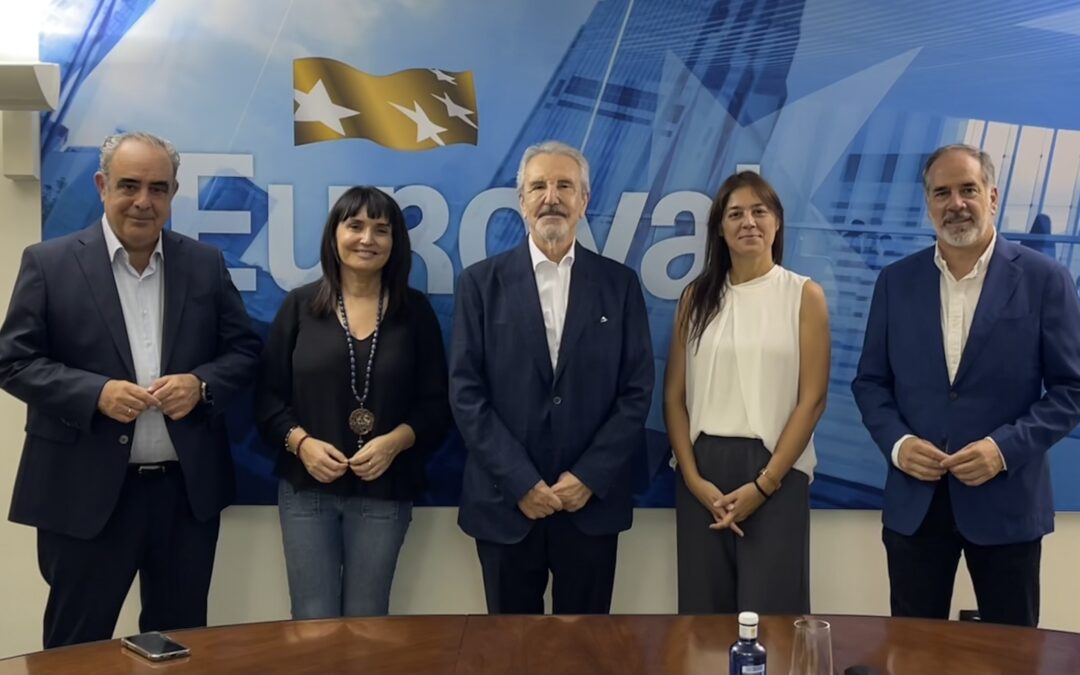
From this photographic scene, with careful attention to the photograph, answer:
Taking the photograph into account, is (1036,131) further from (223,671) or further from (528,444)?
(223,671)

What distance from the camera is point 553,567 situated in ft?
9.96

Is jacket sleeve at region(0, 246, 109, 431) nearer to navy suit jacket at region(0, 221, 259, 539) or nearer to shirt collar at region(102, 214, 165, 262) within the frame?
navy suit jacket at region(0, 221, 259, 539)

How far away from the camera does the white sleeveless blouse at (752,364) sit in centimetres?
301

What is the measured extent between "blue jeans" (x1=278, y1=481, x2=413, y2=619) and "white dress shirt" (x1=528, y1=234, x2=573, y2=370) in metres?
0.82

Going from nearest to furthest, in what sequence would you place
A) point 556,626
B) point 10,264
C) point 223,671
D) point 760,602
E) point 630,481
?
point 223,671 → point 556,626 → point 760,602 → point 630,481 → point 10,264

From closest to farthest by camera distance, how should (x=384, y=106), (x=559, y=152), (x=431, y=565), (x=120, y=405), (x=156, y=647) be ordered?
(x=156, y=647) → (x=120, y=405) → (x=559, y=152) → (x=384, y=106) → (x=431, y=565)

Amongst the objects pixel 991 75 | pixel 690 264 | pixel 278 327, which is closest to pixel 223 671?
pixel 278 327

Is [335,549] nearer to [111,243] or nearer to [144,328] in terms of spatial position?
[144,328]

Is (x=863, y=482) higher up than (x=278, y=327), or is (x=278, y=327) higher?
(x=278, y=327)

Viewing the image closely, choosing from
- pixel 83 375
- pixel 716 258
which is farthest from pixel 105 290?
pixel 716 258

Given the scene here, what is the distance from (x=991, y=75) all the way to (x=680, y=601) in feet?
7.47

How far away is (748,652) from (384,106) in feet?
8.19

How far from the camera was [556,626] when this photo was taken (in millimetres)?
1959

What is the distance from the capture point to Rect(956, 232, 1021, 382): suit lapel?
2.86 meters
